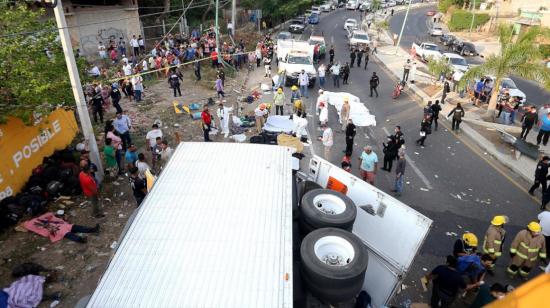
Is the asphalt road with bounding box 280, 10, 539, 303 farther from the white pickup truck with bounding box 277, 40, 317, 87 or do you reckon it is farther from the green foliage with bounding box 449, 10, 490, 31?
the green foliage with bounding box 449, 10, 490, 31

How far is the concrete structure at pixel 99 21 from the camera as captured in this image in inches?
842

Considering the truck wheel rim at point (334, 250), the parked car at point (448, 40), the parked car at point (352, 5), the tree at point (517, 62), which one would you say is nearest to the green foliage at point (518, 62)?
the tree at point (517, 62)

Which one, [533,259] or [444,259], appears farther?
[444,259]

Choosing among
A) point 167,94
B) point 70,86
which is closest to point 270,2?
point 167,94

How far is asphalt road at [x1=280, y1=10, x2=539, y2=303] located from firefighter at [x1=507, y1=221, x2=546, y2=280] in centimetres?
34

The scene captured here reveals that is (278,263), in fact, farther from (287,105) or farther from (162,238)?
(287,105)

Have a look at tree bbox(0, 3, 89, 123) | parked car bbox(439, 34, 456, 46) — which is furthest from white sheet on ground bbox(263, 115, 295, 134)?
parked car bbox(439, 34, 456, 46)

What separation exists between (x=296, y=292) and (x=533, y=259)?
5267 mm

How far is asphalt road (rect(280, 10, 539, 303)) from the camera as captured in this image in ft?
26.5

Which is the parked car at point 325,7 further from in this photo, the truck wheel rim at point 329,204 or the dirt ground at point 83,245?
the truck wheel rim at point 329,204

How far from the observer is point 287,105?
55.8 ft

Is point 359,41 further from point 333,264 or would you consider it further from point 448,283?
point 333,264

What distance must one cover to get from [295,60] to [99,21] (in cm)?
1293

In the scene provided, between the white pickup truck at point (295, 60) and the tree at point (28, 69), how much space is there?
12085mm
